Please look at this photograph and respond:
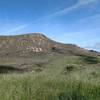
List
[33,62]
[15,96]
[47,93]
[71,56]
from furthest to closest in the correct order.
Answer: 1. [71,56]
2. [33,62]
3. [47,93]
4. [15,96]

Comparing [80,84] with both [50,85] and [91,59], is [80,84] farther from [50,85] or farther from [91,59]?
[91,59]

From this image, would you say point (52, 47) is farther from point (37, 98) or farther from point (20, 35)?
point (37, 98)

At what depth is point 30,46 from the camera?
24.5 meters

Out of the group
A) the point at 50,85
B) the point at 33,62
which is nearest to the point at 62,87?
the point at 50,85

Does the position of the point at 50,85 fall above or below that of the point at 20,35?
below

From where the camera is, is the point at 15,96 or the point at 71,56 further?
the point at 71,56

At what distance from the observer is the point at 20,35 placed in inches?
993

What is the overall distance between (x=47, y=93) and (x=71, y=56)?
50.1 ft

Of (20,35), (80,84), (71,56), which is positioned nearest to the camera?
(80,84)

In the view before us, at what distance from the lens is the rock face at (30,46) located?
23.6 meters

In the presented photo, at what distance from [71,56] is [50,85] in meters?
13.6

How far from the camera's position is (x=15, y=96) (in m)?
7.21

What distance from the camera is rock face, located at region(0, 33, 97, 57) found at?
23578 millimetres

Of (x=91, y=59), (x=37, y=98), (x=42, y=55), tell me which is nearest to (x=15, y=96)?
(x=37, y=98)
